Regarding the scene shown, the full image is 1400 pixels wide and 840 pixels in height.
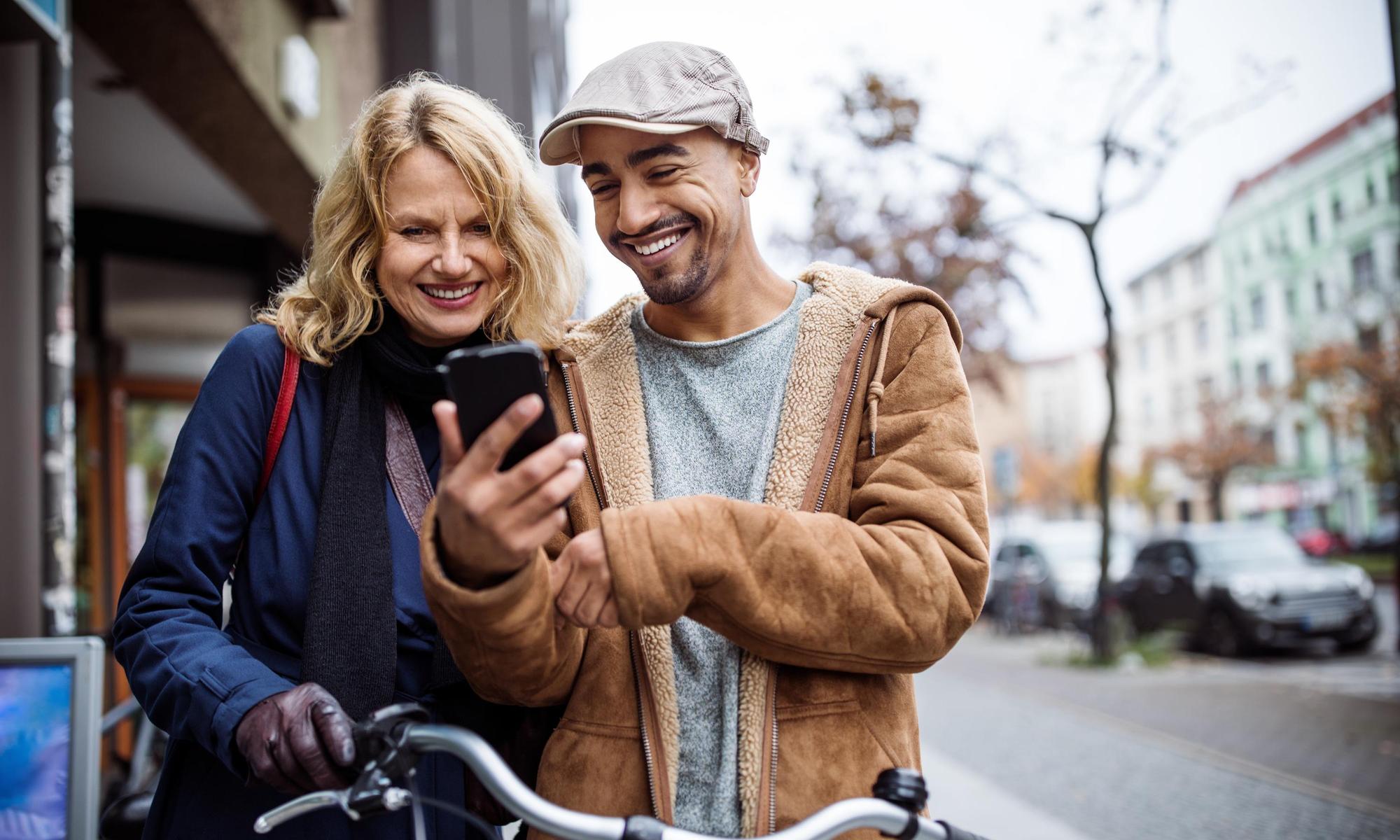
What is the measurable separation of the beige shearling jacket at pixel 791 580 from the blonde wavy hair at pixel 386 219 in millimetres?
169

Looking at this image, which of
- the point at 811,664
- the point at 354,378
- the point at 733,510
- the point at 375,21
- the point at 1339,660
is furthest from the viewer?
the point at 1339,660

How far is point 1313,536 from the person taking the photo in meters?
37.0

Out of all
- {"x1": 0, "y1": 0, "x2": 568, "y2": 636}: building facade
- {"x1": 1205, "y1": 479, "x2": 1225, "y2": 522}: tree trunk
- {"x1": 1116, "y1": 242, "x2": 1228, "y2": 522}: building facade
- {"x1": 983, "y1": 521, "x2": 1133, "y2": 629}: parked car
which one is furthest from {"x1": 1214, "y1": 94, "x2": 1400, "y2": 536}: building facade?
{"x1": 0, "y1": 0, "x2": 568, "y2": 636}: building facade

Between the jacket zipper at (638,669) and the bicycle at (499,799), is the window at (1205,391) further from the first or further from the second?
the bicycle at (499,799)

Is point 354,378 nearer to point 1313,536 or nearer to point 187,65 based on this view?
point 187,65

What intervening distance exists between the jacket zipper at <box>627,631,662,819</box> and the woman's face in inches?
25.6

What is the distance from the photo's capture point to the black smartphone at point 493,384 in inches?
49.2

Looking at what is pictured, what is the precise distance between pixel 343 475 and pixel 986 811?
18.5ft

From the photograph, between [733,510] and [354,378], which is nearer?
[733,510]

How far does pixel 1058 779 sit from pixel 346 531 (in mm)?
6903

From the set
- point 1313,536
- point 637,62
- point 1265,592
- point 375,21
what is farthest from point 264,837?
point 1313,536

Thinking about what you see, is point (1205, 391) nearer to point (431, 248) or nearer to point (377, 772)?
point (431, 248)

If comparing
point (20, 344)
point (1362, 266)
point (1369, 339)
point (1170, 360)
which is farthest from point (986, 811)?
point (1170, 360)

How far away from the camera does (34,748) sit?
2.48 m
